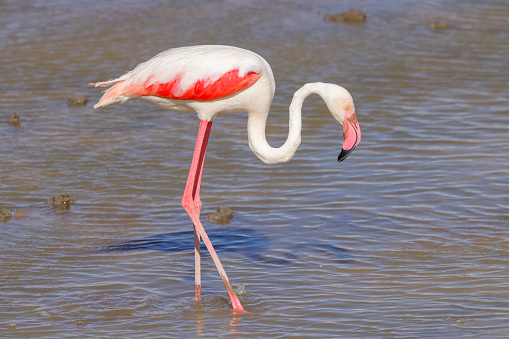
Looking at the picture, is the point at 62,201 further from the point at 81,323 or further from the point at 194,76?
the point at 81,323

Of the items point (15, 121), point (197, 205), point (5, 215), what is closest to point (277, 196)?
point (197, 205)

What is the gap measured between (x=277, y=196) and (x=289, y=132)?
2.28 metres

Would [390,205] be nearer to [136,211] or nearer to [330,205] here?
[330,205]

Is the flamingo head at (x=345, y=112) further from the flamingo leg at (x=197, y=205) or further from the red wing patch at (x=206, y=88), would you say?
the flamingo leg at (x=197, y=205)

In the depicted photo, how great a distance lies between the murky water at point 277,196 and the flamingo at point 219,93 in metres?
0.73

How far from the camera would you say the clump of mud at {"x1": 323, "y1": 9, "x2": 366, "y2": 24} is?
15695mm

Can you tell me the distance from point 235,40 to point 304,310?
8.76 m

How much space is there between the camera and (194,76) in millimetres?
6500

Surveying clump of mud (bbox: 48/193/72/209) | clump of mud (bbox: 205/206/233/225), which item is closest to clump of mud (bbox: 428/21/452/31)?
clump of mud (bbox: 205/206/233/225)

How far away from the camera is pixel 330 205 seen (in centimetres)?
834

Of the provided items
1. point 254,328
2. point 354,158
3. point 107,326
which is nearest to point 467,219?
point 354,158

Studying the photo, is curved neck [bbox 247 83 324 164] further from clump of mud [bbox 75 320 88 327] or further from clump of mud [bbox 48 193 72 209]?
clump of mud [bbox 48 193 72 209]

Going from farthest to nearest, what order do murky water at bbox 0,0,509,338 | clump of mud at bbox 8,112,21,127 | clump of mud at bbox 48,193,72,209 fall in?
1. clump of mud at bbox 8,112,21,127
2. clump of mud at bbox 48,193,72,209
3. murky water at bbox 0,0,509,338

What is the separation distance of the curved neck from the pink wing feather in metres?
0.31
